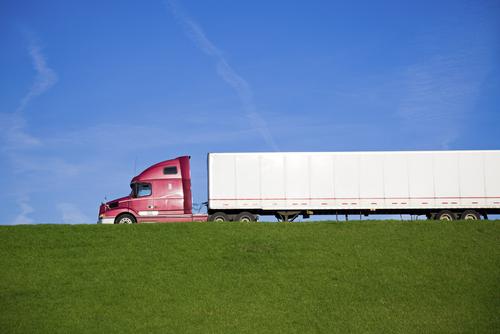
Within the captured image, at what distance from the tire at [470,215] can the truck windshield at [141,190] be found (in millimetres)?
17952

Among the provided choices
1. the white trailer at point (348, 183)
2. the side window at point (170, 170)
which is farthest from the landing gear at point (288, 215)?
the side window at point (170, 170)

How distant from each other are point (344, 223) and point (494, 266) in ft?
25.9

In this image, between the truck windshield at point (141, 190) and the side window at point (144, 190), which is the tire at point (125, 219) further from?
the side window at point (144, 190)

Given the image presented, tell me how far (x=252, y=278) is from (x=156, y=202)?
12076 mm

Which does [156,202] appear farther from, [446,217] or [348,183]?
[446,217]

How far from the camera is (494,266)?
2727cm

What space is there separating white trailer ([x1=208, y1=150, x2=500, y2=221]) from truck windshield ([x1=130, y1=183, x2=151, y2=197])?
350cm

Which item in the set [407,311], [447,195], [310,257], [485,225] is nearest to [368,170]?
[447,195]

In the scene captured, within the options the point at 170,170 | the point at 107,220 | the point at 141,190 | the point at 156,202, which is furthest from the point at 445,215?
the point at 107,220

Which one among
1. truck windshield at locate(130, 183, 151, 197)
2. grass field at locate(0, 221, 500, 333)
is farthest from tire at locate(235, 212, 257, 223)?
truck windshield at locate(130, 183, 151, 197)

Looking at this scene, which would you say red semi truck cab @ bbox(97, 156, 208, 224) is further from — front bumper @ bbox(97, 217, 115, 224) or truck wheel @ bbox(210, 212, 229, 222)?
truck wheel @ bbox(210, 212, 229, 222)

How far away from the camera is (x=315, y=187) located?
118 ft

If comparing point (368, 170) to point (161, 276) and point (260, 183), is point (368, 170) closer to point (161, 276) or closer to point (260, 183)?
point (260, 183)

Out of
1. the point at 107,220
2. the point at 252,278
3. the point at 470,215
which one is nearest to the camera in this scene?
the point at 252,278
